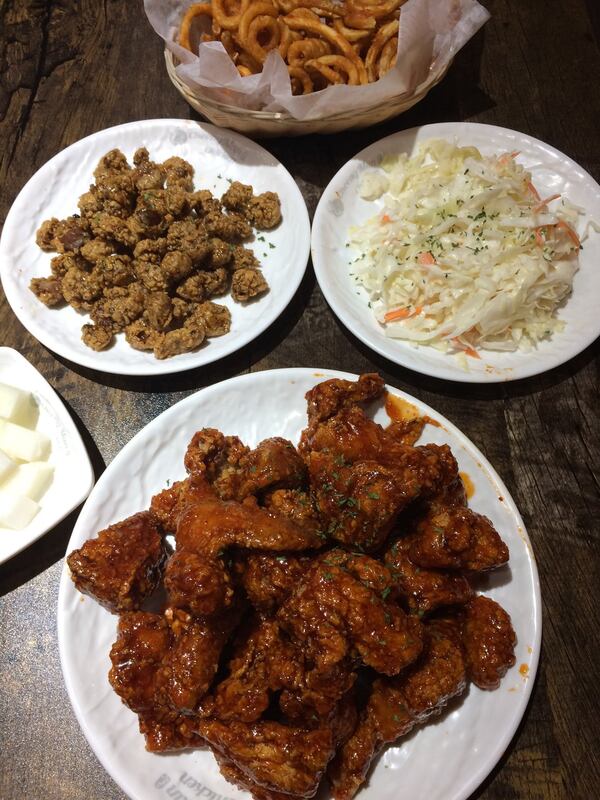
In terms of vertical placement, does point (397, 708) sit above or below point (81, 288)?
below

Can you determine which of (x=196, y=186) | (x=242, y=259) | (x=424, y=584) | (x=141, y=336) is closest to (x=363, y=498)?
(x=424, y=584)

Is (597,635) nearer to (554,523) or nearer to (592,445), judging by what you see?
(554,523)

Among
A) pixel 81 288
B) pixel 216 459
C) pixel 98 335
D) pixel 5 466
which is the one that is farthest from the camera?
pixel 81 288

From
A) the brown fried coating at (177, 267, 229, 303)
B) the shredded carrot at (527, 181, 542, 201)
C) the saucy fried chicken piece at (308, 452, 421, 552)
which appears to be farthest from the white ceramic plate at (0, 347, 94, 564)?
the shredded carrot at (527, 181, 542, 201)

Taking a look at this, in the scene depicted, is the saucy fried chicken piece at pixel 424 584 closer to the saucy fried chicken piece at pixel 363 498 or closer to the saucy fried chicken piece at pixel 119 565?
the saucy fried chicken piece at pixel 363 498

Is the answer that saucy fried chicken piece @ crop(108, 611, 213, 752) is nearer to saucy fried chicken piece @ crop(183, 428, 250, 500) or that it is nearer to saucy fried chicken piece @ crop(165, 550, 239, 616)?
saucy fried chicken piece @ crop(165, 550, 239, 616)

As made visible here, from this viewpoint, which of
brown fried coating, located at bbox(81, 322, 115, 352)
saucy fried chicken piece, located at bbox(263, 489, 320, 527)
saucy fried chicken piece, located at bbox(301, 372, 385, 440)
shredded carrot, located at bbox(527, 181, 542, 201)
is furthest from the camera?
shredded carrot, located at bbox(527, 181, 542, 201)

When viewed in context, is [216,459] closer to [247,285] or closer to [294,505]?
[294,505]
